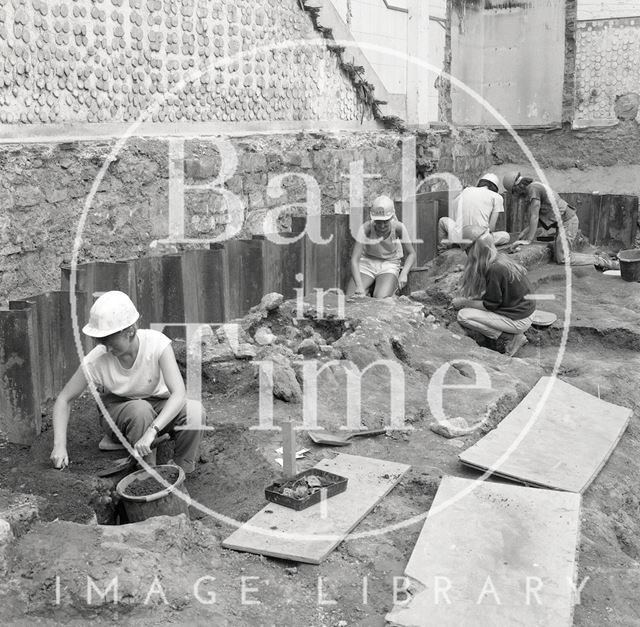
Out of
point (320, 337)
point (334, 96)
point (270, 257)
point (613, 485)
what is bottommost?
point (613, 485)

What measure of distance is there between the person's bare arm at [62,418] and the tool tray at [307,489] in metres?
1.22

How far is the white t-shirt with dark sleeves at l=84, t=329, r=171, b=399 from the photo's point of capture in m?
Result: 4.84

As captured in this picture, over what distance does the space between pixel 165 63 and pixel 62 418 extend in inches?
189

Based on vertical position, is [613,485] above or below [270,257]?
below

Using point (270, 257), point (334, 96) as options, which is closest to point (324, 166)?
point (334, 96)

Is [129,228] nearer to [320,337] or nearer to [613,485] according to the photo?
[320,337]

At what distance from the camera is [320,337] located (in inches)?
278

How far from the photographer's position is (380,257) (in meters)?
9.12

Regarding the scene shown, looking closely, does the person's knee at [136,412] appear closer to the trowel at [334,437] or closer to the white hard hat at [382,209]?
the trowel at [334,437]

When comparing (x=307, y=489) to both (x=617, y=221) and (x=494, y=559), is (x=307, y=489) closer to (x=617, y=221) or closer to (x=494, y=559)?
(x=494, y=559)

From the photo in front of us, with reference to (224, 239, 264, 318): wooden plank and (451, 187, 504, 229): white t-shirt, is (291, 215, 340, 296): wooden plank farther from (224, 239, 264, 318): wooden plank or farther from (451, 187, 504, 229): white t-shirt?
(451, 187, 504, 229): white t-shirt

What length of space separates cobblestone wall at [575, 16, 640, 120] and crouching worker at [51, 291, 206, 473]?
12958 millimetres

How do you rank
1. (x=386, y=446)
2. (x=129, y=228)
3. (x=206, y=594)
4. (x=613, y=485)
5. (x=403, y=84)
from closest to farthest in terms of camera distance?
1. (x=206, y=594)
2. (x=613, y=485)
3. (x=386, y=446)
4. (x=129, y=228)
5. (x=403, y=84)

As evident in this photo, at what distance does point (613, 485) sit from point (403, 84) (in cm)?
992
